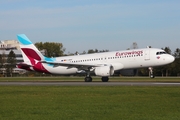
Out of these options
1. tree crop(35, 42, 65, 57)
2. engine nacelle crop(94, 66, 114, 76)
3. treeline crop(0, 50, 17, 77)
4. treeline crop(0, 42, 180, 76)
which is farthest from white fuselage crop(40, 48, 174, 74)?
tree crop(35, 42, 65, 57)

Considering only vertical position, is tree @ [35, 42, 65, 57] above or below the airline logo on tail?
above

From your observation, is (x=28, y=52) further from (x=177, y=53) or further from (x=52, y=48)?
(x=52, y=48)

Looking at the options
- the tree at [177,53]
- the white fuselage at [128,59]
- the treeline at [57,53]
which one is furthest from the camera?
the tree at [177,53]

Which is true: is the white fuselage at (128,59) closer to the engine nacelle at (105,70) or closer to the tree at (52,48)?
the engine nacelle at (105,70)

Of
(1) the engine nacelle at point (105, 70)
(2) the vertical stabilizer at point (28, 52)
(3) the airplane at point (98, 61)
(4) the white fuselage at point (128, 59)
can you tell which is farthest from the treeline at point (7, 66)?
(1) the engine nacelle at point (105, 70)

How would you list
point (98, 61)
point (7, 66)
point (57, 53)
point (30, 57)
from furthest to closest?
point (57, 53)
point (7, 66)
point (30, 57)
point (98, 61)

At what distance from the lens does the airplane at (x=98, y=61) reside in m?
46.4

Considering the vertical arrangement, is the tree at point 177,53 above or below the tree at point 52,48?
below

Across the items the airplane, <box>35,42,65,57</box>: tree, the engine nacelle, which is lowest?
the engine nacelle

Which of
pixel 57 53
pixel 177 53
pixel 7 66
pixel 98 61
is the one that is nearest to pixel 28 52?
pixel 98 61

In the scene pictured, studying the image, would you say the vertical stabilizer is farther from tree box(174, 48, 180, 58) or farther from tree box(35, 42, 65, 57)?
tree box(35, 42, 65, 57)

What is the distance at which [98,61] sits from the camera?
161ft

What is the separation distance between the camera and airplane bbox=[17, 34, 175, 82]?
46.4m
